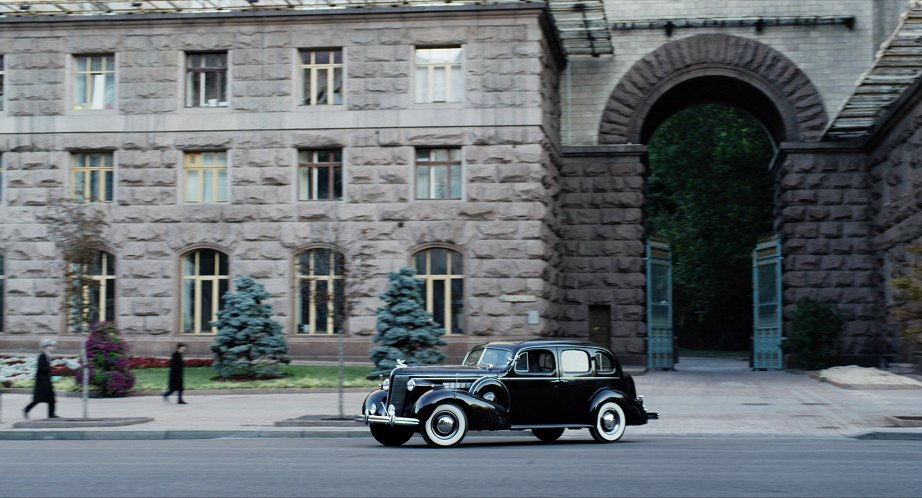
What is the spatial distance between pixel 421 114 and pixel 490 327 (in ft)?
23.1

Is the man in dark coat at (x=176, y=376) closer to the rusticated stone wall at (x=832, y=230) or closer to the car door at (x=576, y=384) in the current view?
the car door at (x=576, y=384)

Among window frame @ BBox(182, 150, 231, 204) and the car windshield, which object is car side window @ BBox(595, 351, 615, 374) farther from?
window frame @ BBox(182, 150, 231, 204)

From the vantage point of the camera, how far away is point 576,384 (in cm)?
1870

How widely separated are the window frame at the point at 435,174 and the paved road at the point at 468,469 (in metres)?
18.0

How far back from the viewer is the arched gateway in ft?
134

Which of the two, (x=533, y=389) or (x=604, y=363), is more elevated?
(x=604, y=363)

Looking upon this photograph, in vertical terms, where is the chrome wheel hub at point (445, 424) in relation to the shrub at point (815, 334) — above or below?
below

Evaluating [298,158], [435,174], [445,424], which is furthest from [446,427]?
[298,158]

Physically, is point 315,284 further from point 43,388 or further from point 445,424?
point 445,424

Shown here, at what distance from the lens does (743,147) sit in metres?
59.2

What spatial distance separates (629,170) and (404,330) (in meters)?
14.2

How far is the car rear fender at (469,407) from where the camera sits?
1734cm

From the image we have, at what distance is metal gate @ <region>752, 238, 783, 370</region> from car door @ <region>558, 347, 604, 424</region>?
2413cm

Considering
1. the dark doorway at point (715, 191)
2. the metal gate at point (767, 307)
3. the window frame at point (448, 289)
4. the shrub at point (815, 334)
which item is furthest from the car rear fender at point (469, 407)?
the dark doorway at point (715, 191)
